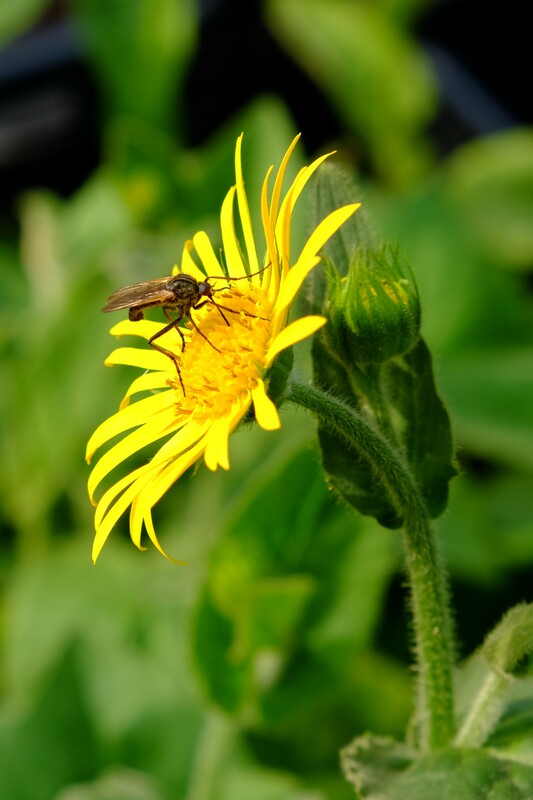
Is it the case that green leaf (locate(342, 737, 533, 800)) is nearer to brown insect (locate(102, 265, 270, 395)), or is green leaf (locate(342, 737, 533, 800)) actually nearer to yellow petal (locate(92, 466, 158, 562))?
yellow petal (locate(92, 466, 158, 562))

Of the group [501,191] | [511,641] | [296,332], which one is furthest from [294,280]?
[501,191]

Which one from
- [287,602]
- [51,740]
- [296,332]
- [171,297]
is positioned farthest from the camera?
[51,740]

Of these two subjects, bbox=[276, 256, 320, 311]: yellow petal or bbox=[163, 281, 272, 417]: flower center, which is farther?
bbox=[163, 281, 272, 417]: flower center

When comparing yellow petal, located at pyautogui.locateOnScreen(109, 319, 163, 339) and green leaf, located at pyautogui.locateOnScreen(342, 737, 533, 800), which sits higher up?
yellow petal, located at pyautogui.locateOnScreen(109, 319, 163, 339)

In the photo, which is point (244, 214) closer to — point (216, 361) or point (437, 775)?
point (216, 361)

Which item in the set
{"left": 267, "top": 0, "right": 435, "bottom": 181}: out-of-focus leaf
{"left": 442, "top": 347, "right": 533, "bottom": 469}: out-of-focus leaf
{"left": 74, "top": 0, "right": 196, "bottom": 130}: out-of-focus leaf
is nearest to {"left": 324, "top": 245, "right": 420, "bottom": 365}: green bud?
{"left": 442, "top": 347, "right": 533, "bottom": 469}: out-of-focus leaf

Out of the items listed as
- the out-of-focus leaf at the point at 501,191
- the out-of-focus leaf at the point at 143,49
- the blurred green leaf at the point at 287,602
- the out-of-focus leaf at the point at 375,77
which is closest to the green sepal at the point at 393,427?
the blurred green leaf at the point at 287,602
